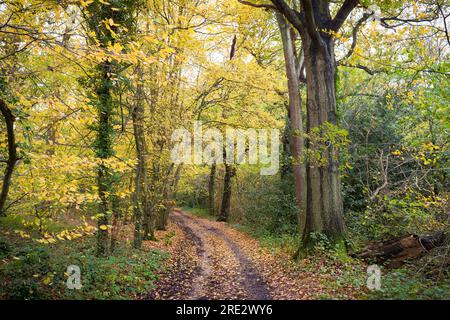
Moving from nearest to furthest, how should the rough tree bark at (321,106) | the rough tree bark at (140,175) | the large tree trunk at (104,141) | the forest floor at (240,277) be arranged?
the forest floor at (240,277) → the rough tree bark at (321,106) → the large tree trunk at (104,141) → the rough tree bark at (140,175)

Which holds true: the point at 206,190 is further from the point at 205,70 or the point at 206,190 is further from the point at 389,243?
the point at 389,243

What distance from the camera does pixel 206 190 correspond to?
2986cm

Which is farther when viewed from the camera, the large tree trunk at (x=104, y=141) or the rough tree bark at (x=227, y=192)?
the rough tree bark at (x=227, y=192)

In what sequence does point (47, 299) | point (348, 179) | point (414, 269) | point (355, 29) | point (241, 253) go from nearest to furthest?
point (47, 299)
point (414, 269)
point (355, 29)
point (241, 253)
point (348, 179)

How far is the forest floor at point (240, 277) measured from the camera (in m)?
6.24

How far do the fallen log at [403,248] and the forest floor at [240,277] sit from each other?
Answer: 50.9 inches

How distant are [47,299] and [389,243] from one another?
7.03m

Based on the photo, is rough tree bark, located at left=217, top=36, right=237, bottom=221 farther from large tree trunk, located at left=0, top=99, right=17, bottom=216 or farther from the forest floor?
large tree trunk, located at left=0, top=99, right=17, bottom=216

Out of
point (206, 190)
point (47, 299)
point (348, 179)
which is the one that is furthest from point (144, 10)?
point (206, 190)

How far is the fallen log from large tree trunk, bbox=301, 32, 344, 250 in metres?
0.90

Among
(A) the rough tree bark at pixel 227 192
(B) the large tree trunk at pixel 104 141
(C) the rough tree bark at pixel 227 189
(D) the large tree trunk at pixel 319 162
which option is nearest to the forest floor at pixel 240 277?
(D) the large tree trunk at pixel 319 162

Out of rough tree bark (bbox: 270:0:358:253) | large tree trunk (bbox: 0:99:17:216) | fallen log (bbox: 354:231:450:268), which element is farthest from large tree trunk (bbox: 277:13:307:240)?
large tree trunk (bbox: 0:99:17:216)

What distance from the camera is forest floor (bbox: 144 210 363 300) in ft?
20.5

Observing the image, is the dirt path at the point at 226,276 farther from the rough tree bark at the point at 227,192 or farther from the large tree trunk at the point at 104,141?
the rough tree bark at the point at 227,192
